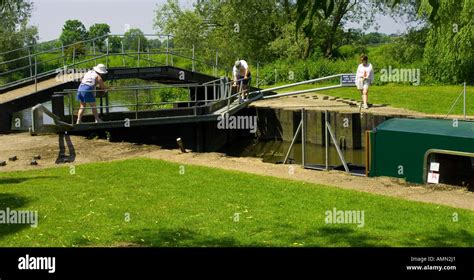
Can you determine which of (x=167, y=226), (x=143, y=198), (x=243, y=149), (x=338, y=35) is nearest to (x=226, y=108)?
(x=243, y=149)

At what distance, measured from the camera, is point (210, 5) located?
5312 centimetres

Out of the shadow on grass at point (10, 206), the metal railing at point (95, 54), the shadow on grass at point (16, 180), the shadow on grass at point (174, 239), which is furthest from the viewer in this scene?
the metal railing at point (95, 54)

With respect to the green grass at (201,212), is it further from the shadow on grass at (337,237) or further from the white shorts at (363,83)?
the white shorts at (363,83)

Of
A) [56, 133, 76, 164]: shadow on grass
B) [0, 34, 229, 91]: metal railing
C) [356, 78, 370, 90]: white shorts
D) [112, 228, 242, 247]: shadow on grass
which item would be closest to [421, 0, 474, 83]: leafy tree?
[356, 78, 370, 90]: white shorts

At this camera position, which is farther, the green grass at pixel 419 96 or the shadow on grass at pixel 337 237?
the green grass at pixel 419 96

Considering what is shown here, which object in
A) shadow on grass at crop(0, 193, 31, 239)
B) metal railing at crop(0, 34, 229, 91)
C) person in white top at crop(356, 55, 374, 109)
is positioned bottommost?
shadow on grass at crop(0, 193, 31, 239)

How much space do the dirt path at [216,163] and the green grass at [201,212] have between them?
626 millimetres

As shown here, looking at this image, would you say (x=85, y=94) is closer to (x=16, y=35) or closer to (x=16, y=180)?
(x=16, y=180)

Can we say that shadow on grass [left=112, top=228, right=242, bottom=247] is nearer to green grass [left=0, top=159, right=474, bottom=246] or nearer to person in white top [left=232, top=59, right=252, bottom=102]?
green grass [left=0, top=159, right=474, bottom=246]

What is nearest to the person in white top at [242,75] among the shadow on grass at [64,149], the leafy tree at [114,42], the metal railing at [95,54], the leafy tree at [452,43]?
the metal railing at [95,54]

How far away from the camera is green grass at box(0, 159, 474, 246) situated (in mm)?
8859

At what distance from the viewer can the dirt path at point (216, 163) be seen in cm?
1229

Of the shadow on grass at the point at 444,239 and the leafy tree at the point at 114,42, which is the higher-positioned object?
the leafy tree at the point at 114,42

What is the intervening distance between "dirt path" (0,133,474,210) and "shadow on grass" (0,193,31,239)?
3.15m
